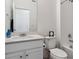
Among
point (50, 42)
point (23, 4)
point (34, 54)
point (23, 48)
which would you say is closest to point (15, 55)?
point (23, 48)

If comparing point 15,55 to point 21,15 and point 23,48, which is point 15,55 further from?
point 21,15

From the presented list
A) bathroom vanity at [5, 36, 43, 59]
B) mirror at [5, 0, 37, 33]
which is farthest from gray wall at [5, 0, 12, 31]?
bathroom vanity at [5, 36, 43, 59]

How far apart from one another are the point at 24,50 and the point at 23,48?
0.05 m

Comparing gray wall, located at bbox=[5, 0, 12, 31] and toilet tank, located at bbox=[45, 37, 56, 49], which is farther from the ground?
gray wall, located at bbox=[5, 0, 12, 31]

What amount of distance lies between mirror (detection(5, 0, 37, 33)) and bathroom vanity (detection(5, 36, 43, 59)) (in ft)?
1.90

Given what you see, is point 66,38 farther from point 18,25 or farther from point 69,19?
point 18,25

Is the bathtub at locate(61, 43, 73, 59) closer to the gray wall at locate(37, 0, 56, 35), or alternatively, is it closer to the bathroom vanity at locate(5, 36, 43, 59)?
the gray wall at locate(37, 0, 56, 35)

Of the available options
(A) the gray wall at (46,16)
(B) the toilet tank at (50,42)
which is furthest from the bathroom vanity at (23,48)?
(A) the gray wall at (46,16)

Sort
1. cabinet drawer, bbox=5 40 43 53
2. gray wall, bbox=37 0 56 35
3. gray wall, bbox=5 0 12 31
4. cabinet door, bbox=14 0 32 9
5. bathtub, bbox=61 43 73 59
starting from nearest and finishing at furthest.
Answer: cabinet drawer, bbox=5 40 43 53 < gray wall, bbox=5 0 12 31 < cabinet door, bbox=14 0 32 9 < bathtub, bbox=61 43 73 59 < gray wall, bbox=37 0 56 35

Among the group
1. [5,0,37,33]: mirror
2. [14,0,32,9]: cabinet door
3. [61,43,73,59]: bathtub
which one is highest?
[14,0,32,9]: cabinet door

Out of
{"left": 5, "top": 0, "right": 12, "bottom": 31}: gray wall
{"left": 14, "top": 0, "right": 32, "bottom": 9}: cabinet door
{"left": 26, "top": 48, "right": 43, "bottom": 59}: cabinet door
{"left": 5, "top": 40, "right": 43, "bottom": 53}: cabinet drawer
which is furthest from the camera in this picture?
{"left": 14, "top": 0, "right": 32, "bottom": 9}: cabinet door

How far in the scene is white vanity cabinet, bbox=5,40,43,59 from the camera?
1.85 meters

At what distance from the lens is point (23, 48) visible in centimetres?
202

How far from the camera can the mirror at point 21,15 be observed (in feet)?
7.84
